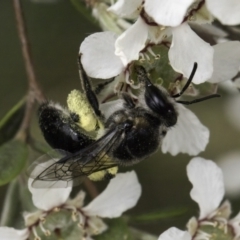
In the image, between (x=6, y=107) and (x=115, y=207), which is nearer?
(x=115, y=207)

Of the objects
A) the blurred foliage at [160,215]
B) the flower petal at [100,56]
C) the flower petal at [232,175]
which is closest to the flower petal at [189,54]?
the flower petal at [100,56]

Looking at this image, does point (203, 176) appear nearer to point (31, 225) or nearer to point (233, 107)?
point (31, 225)

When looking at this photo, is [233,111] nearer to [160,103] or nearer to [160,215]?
[160,215]

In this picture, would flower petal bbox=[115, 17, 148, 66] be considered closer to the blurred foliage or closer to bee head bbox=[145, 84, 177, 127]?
bee head bbox=[145, 84, 177, 127]

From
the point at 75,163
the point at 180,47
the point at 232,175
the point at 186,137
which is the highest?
the point at 180,47

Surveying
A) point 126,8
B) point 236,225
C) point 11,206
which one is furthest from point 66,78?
point 126,8

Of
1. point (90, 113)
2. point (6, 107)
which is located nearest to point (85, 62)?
point (90, 113)

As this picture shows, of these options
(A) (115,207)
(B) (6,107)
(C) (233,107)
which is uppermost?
(A) (115,207)
